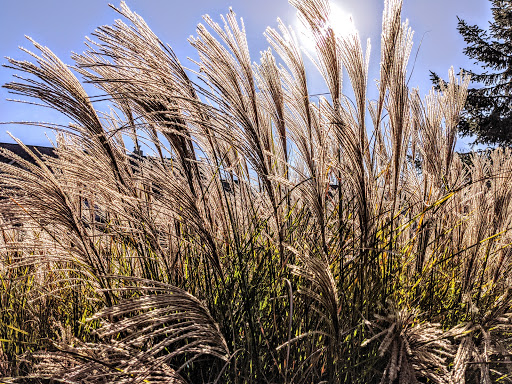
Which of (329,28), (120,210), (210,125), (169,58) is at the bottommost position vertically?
(120,210)

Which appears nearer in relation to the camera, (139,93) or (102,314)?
(102,314)

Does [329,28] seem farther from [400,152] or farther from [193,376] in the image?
[193,376]

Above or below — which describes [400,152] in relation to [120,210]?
above

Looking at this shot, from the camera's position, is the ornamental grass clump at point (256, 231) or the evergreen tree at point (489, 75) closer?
the ornamental grass clump at point (256, 231)

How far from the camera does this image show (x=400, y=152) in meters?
1.82

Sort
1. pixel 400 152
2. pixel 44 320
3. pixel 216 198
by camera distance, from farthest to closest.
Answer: pixel 44 320 < pixel 216 198 < pixel 400 152

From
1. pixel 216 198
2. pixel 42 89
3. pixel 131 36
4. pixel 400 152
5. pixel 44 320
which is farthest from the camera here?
pixel 44 320

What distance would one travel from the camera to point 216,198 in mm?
2156

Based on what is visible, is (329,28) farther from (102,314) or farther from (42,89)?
(102,314)

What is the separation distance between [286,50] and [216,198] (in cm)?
73

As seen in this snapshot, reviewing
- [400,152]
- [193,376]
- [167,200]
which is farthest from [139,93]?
[193,376]

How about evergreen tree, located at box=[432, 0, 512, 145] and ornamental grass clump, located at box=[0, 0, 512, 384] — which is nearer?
ornamental grass clump, located at box=[0, 0, 512, 384]

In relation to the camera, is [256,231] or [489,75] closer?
[256,231]

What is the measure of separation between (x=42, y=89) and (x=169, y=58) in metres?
0.50
